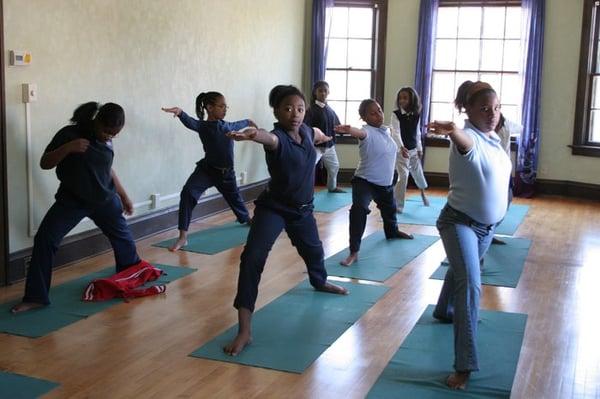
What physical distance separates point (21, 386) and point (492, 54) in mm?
7878

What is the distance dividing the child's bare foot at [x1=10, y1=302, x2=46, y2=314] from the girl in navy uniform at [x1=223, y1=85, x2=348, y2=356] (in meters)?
1.32

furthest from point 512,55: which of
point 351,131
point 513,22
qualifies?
point 351,131

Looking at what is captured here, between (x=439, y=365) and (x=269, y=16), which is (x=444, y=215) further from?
(x=269, y=16)

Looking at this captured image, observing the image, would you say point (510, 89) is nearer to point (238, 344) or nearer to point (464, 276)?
point (464, 276)

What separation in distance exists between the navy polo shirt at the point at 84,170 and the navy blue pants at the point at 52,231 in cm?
7

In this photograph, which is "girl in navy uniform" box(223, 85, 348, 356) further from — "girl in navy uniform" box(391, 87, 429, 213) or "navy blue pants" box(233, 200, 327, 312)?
"girl in navy uniform" box(391, 87, 429, 213)

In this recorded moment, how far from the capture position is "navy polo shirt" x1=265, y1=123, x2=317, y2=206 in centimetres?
375

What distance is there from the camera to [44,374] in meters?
3.40

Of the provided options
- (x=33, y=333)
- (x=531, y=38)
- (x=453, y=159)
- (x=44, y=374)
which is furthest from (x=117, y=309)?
(x=531, y=38)

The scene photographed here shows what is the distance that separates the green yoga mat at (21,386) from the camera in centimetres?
316

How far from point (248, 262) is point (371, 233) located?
3185mm

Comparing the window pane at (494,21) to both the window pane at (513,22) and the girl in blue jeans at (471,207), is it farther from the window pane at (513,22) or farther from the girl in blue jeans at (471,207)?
the girl in blue jeans at (471,207)

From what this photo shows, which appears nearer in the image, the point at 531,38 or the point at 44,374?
the point at 44,374

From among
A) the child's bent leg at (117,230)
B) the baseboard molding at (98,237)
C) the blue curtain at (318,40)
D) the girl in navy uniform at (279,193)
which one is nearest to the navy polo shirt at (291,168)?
the girl in navy uniform at (279,193)
